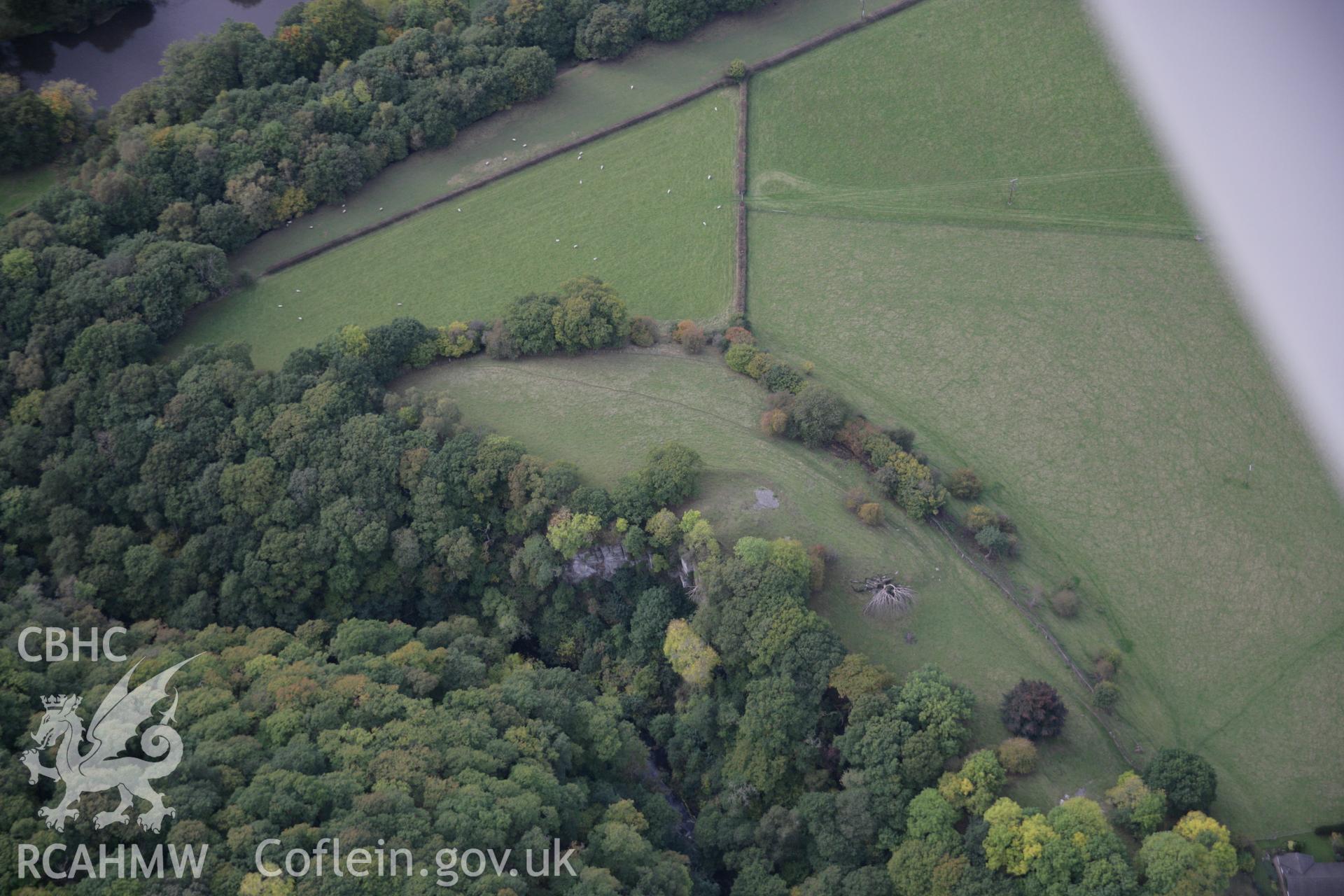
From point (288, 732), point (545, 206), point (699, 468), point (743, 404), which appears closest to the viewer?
point (288, 732)

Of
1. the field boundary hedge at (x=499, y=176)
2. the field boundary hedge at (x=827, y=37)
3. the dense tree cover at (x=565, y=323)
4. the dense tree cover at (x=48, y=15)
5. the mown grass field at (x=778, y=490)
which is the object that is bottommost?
the mown grass field at (x=778, y=490)

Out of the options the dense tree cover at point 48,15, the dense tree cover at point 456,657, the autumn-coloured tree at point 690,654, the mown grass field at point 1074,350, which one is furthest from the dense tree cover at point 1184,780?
the dense tree cover at point 48,15

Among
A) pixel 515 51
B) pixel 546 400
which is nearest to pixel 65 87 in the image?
pixel 515 51

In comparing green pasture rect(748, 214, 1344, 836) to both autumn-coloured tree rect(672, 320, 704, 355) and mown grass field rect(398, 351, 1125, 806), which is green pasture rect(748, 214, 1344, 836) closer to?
mown grass field rect(398, 351, 1125, 806)

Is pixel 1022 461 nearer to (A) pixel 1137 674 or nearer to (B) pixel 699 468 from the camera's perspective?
(A) pixel 1137 674

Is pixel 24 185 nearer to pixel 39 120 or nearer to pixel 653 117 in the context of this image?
pixel 39 120

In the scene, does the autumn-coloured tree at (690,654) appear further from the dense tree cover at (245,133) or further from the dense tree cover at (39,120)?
the dense tree cover at (39,120)
